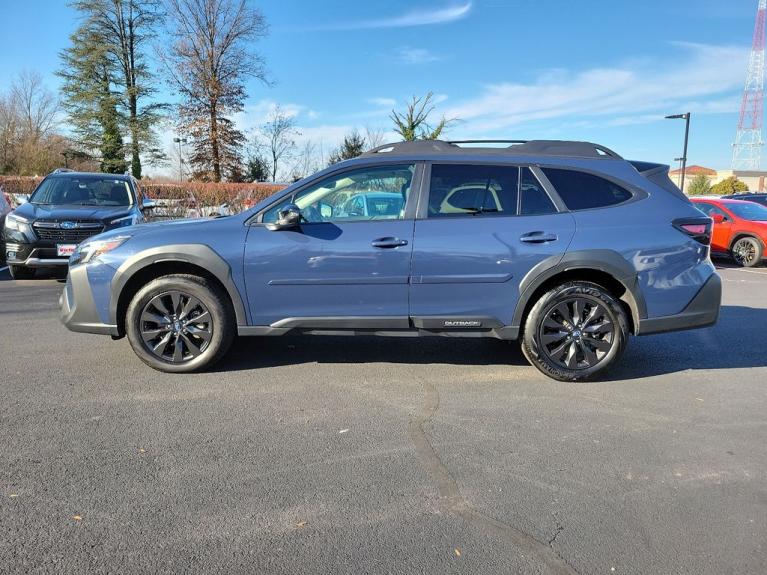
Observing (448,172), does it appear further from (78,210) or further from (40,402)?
(78,210)

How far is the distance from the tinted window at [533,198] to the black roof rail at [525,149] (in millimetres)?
269

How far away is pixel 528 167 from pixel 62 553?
389 cm

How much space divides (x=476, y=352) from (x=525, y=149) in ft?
6.21

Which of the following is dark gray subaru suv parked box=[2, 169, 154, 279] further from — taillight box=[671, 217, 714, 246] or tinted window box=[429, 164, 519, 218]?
taillight box=[671, 217, 714, 246]

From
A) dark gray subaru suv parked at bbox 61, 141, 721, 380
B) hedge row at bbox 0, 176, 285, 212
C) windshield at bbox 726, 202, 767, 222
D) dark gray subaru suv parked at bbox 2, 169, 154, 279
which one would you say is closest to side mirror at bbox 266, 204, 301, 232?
dark gray subaru suv parked at bbox 61, 141, 721, 380

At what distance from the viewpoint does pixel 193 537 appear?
241cm

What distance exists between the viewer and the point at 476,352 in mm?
5273

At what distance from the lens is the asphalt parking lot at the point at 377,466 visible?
235 cm

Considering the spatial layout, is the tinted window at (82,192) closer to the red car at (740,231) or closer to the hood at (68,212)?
the hood at (68,212)

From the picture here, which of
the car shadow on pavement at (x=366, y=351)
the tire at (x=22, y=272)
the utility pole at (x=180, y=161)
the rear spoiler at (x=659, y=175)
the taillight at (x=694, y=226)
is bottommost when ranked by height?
the car shadow on pavement at (x=366, y=351)

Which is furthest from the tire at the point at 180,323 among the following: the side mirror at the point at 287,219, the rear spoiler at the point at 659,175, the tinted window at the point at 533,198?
the rear spoiler at the point at 659,175

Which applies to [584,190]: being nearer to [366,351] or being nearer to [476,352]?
[476,352]

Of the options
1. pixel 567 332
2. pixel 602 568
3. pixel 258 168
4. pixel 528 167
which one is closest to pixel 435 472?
pixel 602 568

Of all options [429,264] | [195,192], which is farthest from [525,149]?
[195,192]
